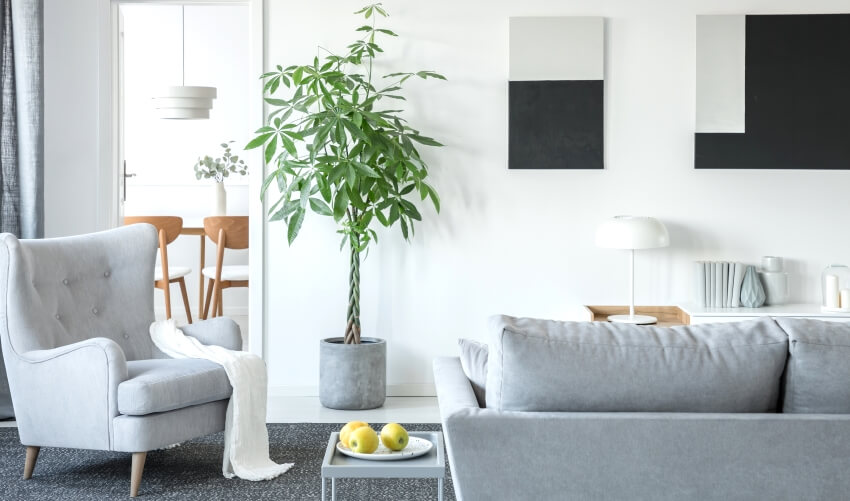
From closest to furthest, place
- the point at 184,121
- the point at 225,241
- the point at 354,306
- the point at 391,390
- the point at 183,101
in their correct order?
the point at 354,306, the point at 391,390, the point at 225,241, the point at 183,101, the point at 184,121

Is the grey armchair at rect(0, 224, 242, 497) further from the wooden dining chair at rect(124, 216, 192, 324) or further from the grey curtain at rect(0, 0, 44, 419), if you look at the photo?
the wooden dining chair at rect(124, 216, 192, 324)

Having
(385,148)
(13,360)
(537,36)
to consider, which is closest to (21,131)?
(13,360)

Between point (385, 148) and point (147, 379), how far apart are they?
1.76 metres

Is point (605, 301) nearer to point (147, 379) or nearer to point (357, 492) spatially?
point (357, 492)

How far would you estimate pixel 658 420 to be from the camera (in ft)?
6.19

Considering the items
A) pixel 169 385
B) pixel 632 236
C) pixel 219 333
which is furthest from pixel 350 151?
pixel 169 385

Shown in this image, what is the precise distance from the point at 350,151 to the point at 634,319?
1.68 meters

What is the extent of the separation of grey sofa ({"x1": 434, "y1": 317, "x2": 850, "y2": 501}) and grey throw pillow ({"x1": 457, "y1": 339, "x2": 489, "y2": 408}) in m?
0.37

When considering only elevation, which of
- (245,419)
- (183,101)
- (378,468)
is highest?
(183,101)

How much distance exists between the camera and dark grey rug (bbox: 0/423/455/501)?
3258 millimetres

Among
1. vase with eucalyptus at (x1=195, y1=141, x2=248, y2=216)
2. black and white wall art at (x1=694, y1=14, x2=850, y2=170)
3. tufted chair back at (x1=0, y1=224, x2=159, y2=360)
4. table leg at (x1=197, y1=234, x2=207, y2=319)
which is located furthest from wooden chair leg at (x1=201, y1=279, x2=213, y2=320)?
black and white wall art at (x1=694, y1=14, x2=850, y2=170)

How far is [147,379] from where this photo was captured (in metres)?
3.24

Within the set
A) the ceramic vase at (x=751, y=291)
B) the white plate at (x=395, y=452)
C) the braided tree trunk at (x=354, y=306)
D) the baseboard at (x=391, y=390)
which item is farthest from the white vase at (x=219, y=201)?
the white plate at (x=395, y=452)

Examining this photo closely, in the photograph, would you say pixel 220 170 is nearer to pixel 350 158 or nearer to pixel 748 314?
pixel 350 158
